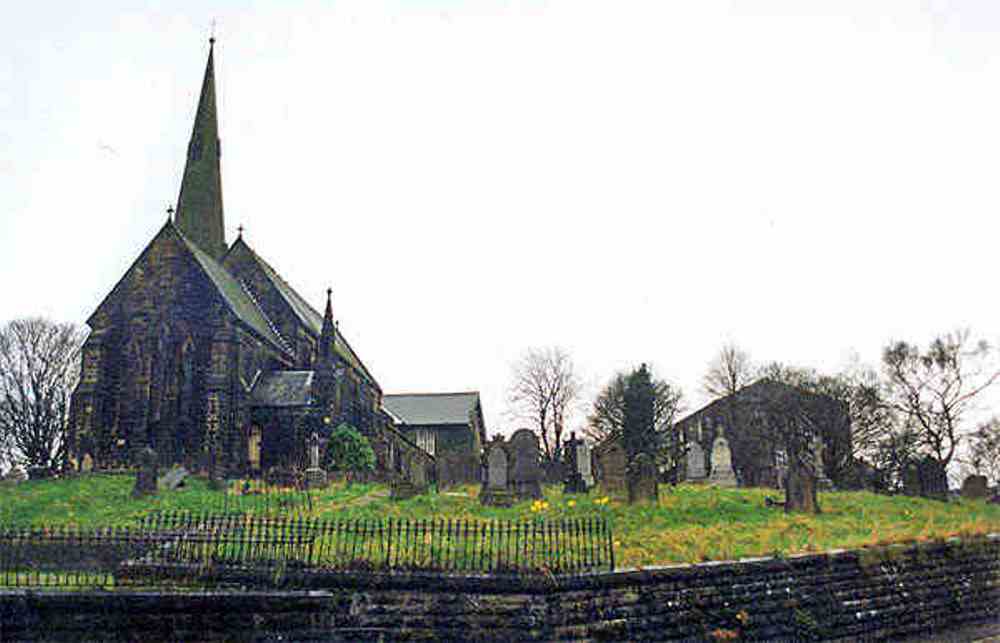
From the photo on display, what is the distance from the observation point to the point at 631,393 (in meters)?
46.6

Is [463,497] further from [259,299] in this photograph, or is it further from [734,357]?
[734,357]

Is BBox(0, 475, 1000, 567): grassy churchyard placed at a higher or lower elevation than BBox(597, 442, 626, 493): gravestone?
lower

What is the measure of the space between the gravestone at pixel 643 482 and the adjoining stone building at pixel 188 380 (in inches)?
672

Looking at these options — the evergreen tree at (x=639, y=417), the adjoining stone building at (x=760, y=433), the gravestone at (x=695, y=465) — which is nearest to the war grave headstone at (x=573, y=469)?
the gravestone at (x=695, y=465)

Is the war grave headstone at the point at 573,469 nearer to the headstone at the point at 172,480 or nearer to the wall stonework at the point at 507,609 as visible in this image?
the wall stonework at the point at 507,609

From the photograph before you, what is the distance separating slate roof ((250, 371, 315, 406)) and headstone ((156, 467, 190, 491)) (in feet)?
24.0

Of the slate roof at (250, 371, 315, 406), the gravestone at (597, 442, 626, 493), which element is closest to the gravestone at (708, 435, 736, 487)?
the gravestone at (597, 442, 626, 493)

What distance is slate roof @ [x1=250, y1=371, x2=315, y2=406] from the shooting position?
117 ft

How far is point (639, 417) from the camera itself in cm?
4609

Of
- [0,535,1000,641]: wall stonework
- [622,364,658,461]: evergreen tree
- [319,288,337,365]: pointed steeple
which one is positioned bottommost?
[0,535,1000,641]: wall stonework

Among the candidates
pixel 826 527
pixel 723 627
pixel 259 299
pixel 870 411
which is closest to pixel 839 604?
pixel 723 627

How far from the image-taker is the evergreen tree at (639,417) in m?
45.6

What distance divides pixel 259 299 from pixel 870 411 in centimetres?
3236

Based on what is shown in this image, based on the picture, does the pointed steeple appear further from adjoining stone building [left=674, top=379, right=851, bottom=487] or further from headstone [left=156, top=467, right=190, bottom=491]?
adjoining stone building [left=674, top=379, right=851, bottom=487]
